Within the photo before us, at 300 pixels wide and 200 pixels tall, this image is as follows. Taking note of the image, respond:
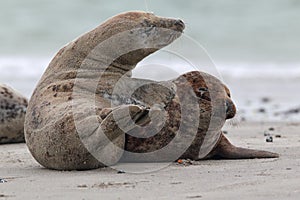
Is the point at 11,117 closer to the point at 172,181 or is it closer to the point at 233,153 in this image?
the point at 233,153

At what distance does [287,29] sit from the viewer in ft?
80.9

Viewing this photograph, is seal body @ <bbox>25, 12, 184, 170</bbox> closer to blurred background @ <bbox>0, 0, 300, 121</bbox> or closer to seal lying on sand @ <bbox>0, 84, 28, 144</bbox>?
seal lying on sand @ <bbox>0, 84, 28, 144</bbox>

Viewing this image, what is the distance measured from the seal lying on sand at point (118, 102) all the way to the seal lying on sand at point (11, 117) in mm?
2605

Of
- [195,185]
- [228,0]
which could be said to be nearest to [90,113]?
[195,185]

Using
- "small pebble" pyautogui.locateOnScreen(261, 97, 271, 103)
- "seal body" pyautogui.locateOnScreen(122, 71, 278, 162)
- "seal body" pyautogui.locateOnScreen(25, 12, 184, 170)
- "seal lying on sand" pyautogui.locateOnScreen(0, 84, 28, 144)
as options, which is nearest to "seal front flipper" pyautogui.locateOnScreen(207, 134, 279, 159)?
"seal body" pyautogui.locateOnScreen(122, 71, 278, 162)

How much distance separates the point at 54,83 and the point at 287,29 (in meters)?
20.3

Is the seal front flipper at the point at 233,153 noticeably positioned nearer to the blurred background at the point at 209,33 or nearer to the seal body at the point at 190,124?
the seal body at the point at 190,124

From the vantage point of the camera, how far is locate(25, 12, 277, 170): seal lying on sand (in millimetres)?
4977

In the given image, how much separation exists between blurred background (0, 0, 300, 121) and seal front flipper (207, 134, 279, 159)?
9.20 m

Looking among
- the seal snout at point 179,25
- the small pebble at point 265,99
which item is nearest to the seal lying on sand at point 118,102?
the seal snout at point 179,25

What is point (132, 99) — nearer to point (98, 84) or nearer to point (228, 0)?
point (98, 84)

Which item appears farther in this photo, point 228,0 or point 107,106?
point 228,0

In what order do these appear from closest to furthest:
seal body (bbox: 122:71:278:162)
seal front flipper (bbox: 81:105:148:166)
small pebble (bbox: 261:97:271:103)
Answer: seal front flipper (bbox: 81:105:148:166), seal body (bbox: 122:71:278:162), small pebble (bbox: 261:97:271:103)

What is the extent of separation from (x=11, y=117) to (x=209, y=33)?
17392 millimetres
